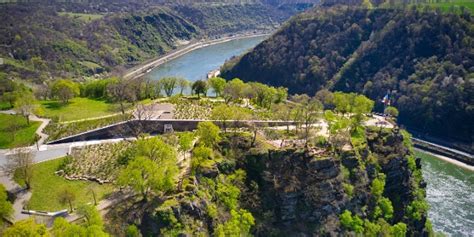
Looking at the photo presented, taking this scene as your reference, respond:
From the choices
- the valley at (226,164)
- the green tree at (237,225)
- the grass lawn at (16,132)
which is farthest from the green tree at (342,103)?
the grass lawn at (16,132)

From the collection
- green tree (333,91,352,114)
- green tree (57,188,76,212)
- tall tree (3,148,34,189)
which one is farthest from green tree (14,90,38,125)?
green tree (333,91,352,114)

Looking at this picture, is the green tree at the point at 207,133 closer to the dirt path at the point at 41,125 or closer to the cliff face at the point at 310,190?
the cliff face at the point at 310,190

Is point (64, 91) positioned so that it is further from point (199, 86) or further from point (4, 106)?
point (199, 86)

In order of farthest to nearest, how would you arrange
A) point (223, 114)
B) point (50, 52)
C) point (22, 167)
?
point (50, 52) → point (223, 114) → point (22, 167)

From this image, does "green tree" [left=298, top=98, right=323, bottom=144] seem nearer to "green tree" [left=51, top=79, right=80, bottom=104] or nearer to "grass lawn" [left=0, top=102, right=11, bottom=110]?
"green tree" [left=51, top=79, right=80, bottom=104]

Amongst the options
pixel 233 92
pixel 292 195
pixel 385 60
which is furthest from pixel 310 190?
pixel 385 60
